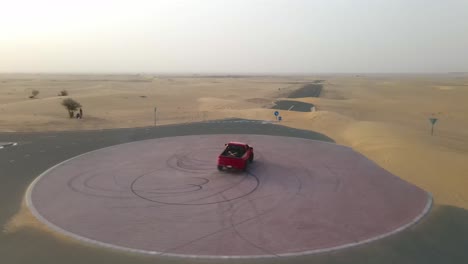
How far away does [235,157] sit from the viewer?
18.7 m

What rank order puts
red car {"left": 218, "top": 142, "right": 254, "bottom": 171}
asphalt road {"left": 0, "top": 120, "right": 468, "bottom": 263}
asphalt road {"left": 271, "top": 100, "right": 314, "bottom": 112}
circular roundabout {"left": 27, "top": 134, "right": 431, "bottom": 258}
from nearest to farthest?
asphalt road {"left": 0, "top": 120, "right": 468, "bottom": 263} < circular roundabout {"left": 27, "top": 134, "right": 431, "bottom": 258} < red car {"left": 218, "top": 142, "right": 254, "bottom": 171} < asphalt road {"left": 271, "top": 100, "right": 314, "bottom": 112}

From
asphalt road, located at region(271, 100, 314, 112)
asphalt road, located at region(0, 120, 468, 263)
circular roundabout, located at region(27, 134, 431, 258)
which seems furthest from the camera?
asphalt road, located at region(271, 100, 314, 112)

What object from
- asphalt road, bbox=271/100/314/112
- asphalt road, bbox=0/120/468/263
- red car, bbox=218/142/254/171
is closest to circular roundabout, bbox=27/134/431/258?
asphalt road, bbox=0/120/468/263

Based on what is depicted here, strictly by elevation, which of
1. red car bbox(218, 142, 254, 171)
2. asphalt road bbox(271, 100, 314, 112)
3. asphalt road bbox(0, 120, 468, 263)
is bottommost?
asphalt road bbox(0, 120, 468, 263)

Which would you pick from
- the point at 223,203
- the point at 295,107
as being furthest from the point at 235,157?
the point at 295,107

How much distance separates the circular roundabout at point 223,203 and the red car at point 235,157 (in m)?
0.51

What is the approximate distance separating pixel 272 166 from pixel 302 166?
1750 mm

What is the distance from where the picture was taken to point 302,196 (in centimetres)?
1542

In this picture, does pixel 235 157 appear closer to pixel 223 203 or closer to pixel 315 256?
pixel 223 203

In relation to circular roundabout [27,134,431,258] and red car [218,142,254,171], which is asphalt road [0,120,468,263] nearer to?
circular roundabout [27,134,431,258]

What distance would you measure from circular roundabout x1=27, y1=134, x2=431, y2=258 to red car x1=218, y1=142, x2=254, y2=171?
1.68ft

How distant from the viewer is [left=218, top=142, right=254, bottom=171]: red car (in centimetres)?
1853

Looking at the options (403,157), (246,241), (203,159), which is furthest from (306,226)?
(403,157)

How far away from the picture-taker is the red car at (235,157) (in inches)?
730
